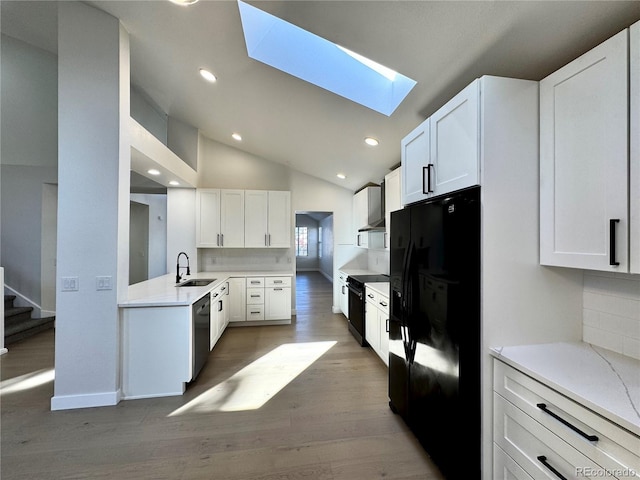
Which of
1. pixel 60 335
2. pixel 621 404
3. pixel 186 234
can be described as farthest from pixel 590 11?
pixel 186 234

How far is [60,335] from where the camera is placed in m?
2.26

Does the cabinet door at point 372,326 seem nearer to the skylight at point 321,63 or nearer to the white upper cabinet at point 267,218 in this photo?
the white upper cabinet at point 267,218

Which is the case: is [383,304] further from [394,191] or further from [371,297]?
[394,191]

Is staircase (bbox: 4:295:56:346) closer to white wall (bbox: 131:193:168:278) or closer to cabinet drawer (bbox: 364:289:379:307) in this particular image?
white wall (bbox: 131:193:168:278)

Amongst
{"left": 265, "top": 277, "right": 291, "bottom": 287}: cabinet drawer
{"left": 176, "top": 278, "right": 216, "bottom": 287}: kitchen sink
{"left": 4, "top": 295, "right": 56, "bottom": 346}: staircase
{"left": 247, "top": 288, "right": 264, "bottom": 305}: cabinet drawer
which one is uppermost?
{"left": 176, "top": 278, "right": 216, "bottom": 287}: kitchen sink

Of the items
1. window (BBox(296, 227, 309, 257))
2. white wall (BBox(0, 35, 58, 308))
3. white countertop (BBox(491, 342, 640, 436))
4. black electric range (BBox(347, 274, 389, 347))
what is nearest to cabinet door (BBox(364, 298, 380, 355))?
black electric range (BBox(347, 274, 389, 347))

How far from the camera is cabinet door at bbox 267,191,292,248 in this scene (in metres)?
4.75

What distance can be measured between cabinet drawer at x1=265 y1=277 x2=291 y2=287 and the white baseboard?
8.07ft

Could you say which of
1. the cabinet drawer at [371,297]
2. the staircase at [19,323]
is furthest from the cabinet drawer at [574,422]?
the staircase at [19,323]

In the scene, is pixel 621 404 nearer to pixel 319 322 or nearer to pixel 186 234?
pixel 319 322

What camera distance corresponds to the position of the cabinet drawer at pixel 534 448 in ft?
3.23

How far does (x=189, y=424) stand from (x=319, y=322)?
2829 millimetres

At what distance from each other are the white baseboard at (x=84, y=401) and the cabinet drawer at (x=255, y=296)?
2252 mm

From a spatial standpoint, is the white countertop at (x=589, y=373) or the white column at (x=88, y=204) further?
the white column at (x=88, y=204)
